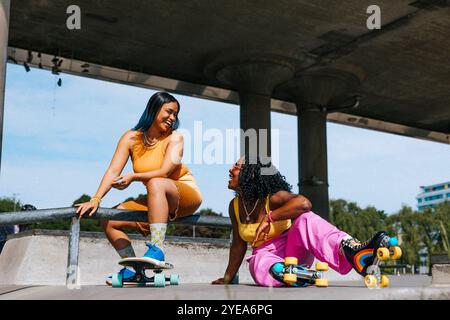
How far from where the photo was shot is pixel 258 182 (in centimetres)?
492

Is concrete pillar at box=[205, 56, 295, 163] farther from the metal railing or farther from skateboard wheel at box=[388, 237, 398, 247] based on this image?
skateboard wheel at box=[388, 237, 398, 247]

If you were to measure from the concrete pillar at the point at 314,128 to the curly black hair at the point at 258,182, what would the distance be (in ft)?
60.7

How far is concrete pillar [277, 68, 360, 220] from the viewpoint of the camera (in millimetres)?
23375

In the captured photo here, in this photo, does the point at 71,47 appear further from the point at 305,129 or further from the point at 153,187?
the point at 153,187

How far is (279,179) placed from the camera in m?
4.96

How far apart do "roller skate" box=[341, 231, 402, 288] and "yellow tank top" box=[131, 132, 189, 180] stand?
5.74ft

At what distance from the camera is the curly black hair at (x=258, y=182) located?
193 inches

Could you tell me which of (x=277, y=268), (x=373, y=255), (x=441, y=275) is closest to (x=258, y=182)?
(x=277, y=268)

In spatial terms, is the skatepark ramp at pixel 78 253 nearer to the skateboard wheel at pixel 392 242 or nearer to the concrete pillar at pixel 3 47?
the skateboard wheel at pixel 392 242

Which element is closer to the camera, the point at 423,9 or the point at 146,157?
the point at 146,157

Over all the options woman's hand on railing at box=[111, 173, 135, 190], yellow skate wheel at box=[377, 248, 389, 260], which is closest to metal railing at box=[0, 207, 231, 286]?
woman's hand on railing at box=[111, 173, 135, 190]
